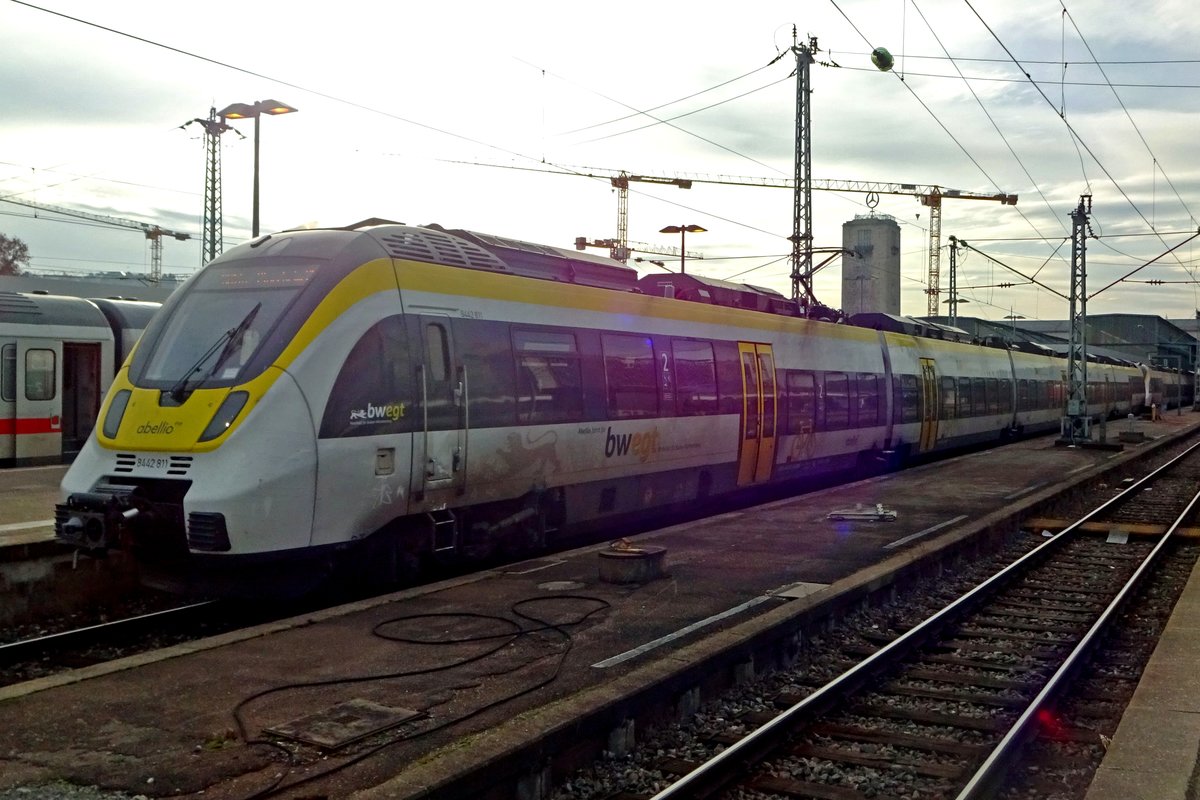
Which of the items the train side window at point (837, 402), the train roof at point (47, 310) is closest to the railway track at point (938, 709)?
the train side window at point (837, 402)

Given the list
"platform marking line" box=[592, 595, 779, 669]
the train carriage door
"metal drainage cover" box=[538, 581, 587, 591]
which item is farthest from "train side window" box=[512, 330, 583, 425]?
"platform marking line" box=[592, 595, 779, 669]

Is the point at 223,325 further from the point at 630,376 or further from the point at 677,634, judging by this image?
the point at 630,376

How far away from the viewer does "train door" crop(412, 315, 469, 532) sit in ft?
31.3

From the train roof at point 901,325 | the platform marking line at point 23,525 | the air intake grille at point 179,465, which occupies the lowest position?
the platform marking line at point 23,525

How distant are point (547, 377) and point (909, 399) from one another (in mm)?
14245

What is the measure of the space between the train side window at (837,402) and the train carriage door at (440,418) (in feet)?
34.0

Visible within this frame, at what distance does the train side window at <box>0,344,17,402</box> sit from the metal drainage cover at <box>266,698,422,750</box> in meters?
14.3

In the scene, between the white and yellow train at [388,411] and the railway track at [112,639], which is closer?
the railway track at [112,639]

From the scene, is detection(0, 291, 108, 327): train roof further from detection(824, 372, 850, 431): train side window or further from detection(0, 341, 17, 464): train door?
detection(824, 372, 850, 431): train side window

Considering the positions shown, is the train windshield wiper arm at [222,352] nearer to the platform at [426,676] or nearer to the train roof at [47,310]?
the platform at [426,676]

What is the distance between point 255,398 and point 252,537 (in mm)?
1094

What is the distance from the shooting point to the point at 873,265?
10500 centimetres

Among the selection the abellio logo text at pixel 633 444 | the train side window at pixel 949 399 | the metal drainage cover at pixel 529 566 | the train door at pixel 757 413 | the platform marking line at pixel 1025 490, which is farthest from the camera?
the train side window at pixel 949 399

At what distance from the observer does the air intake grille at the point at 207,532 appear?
7984 millimetres
